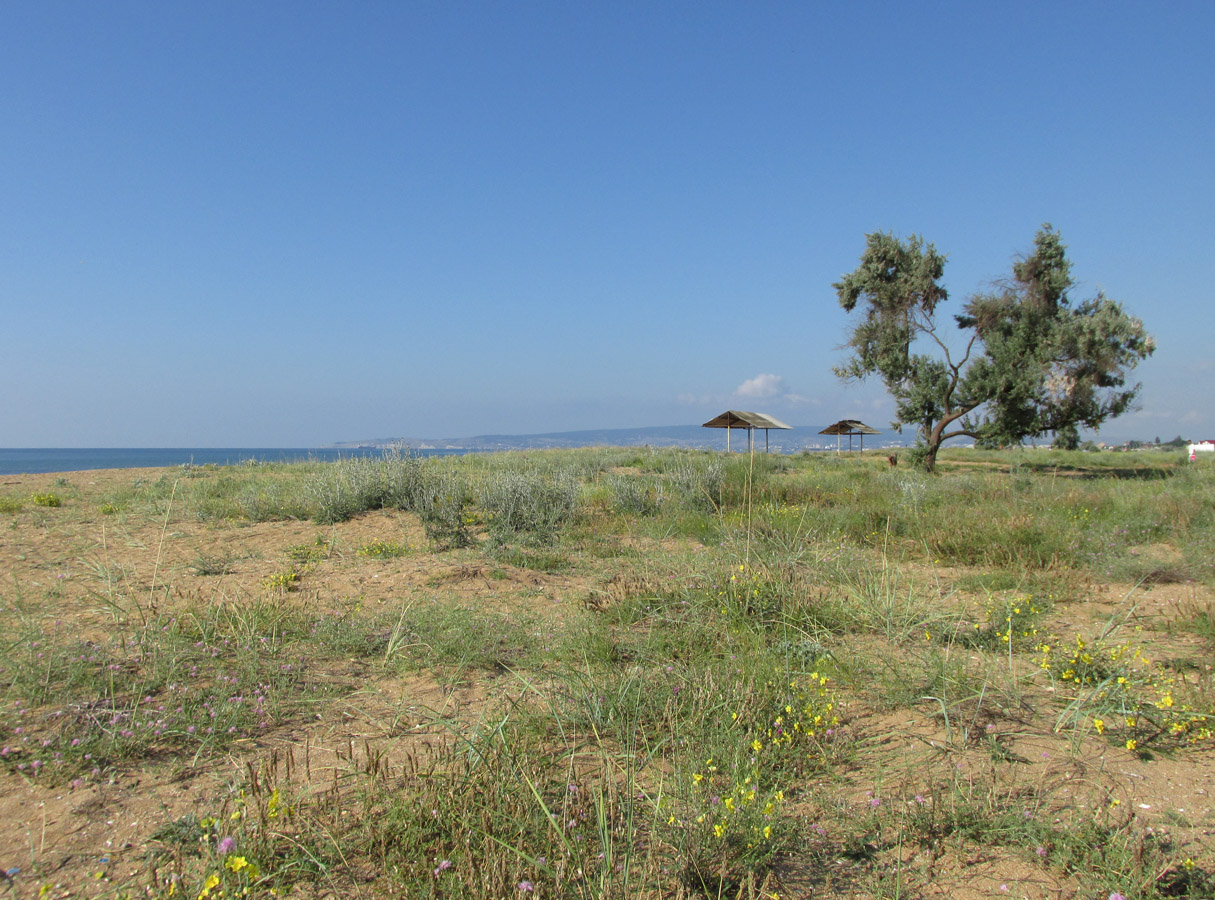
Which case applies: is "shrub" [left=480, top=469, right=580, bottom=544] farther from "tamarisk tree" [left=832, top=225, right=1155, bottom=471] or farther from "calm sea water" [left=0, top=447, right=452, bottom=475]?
"tamarisk tree" [left=832, top=225, right=1155, bottom=471]

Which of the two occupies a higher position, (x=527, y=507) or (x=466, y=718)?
(x=527, y=507)

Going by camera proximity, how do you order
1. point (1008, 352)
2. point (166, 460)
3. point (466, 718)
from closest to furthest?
point (466, 718)
point (1008, 352)
point (166, 460)

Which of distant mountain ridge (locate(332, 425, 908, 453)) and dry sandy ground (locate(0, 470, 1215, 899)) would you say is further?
distant mountain ridge (locate(332, 425, 908, 453))

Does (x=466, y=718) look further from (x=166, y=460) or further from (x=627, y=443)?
(x=166, y=460)

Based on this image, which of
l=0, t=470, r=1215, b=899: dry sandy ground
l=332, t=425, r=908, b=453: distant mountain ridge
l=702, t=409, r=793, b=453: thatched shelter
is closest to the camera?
l=0, t=470, r=1215, b=899: dry sandy ground

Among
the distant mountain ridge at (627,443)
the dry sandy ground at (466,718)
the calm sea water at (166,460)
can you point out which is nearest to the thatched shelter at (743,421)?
the distant mountain ridge at (627,443)

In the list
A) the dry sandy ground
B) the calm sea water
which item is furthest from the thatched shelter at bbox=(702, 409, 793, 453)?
the dry sandy ground

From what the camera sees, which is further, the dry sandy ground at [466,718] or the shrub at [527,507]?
the shrub at [527,507]

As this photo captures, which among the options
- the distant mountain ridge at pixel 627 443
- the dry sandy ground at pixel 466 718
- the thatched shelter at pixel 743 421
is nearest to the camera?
the dry sandy ground at pixel 466 718

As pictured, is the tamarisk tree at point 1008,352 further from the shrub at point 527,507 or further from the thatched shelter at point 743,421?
the shrub at point 527,507

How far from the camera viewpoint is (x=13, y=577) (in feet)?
15.8

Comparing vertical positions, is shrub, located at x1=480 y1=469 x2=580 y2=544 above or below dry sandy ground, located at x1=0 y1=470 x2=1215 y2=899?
above

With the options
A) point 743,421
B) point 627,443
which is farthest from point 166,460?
point 743,421

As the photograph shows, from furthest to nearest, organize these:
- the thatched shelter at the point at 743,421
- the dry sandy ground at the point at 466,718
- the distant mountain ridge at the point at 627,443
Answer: the thatched shelter at the point at 743,421 < the distant mountain ridge at the point at 627,443 < the dry sandy ground at the point at 466,718
